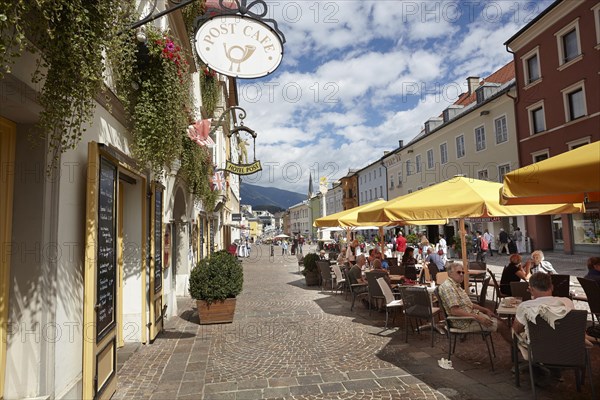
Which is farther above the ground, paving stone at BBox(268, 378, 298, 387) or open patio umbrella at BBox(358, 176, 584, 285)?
open patio umbrella at BBox(358, 176, 584, 285)

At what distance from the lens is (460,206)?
6098 mm

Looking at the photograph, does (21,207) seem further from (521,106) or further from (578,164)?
(521,106)

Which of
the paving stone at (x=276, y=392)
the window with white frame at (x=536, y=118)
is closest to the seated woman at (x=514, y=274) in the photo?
the paving stone at (x=276, y=392)

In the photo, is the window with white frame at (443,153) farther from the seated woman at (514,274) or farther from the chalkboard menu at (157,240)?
the chalkboard menu at (157,240)

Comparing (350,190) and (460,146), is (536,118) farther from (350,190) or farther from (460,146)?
(350,190)

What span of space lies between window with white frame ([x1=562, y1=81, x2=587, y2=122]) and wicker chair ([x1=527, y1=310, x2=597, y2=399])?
19343 millimetres

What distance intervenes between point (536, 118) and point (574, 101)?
295cm

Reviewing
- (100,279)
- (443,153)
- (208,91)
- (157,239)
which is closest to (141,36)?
(100,279)

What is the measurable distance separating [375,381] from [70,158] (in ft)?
13.9

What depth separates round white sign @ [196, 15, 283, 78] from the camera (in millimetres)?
4746

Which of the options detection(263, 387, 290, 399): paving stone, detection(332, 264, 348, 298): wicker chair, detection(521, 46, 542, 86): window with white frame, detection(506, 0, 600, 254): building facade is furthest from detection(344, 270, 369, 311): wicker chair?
detection(521, 46, 542, 86): window with white frame

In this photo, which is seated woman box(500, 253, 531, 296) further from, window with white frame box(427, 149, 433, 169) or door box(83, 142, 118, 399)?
window with white frame box(427, 149, 433, 169)

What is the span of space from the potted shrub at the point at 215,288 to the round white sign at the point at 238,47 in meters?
4.29

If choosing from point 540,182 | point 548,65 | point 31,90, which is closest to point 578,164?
point 540,182
